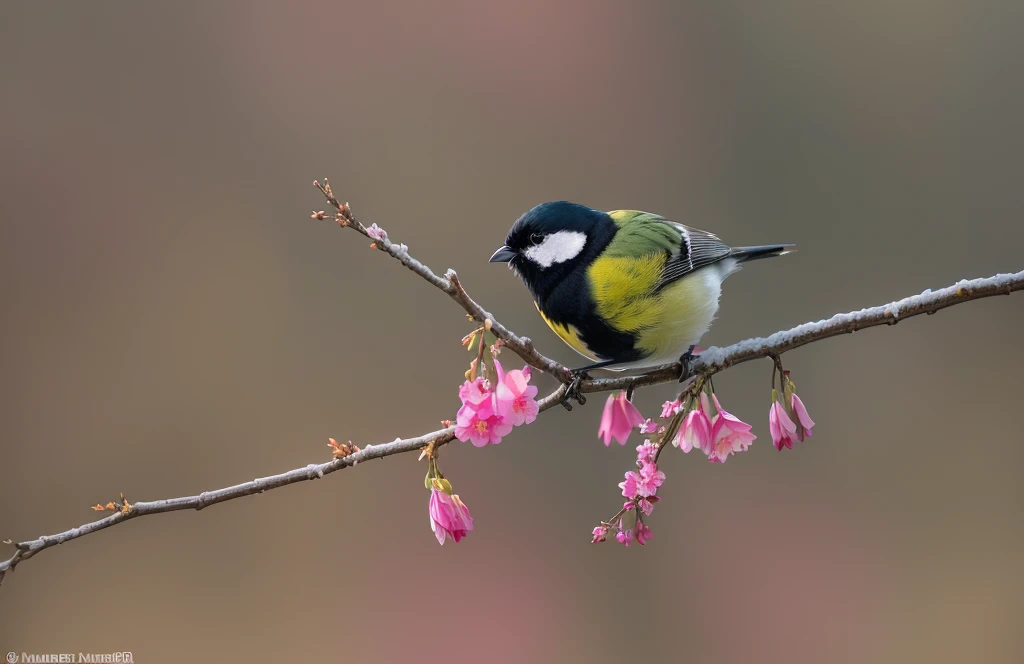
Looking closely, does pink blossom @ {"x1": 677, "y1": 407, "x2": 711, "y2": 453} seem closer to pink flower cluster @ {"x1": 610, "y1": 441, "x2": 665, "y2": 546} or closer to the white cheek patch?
pink flower cluster @ {"x1": 610, "y1": 441, "x2": 665, "y2": 546}

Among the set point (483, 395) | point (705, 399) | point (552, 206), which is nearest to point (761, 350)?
point (705, 399)

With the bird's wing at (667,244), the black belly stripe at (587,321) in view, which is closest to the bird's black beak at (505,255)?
the black belly stripe at (587,321)

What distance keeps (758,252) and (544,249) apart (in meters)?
0.54

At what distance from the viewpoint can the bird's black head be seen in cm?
166

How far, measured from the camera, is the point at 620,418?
1.45 meters

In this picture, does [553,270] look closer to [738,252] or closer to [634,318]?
[634,318]

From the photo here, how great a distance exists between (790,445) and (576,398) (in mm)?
387

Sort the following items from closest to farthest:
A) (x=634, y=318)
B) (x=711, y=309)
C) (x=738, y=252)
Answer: (x=634, y=318) < (x=711, y=309) < (x=738, y=252)

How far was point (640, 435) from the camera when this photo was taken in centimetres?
131

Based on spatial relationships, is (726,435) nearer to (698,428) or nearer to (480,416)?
(698,428)

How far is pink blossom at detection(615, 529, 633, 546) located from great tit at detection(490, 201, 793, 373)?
423mm

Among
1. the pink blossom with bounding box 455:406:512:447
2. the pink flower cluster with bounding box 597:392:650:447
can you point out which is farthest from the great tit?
the pink blossom with bounding box 455:406:512:447

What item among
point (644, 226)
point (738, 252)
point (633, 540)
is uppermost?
point (644, 226)

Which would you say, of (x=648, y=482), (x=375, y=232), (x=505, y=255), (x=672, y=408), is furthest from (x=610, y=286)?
(x=375, y=232)
